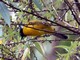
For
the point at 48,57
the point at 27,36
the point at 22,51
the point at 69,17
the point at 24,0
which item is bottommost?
the point at 48,57

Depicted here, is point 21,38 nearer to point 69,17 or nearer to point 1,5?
point 69,17

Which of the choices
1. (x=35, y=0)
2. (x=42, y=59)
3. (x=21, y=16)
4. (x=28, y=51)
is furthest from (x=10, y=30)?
(x=42, y=59)

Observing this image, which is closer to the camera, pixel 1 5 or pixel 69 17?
pixel 1 5

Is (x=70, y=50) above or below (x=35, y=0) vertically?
below

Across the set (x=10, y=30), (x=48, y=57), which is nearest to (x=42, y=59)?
(x=48, y=57)

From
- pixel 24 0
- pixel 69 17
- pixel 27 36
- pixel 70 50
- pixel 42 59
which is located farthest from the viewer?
pixel 42 59

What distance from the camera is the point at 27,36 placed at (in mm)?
2014

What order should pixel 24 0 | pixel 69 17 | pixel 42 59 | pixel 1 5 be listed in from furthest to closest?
pixel 42 59 < pixel 69 17 < pixel 24 0 < pixel 1 5

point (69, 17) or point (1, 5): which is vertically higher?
point (1, 5)

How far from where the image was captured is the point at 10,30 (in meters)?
1.48

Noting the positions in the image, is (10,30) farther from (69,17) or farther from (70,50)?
(69,17)

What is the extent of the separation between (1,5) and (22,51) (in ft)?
3.48

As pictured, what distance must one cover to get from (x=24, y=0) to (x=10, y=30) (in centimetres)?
19

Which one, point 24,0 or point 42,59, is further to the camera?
point 42,59
